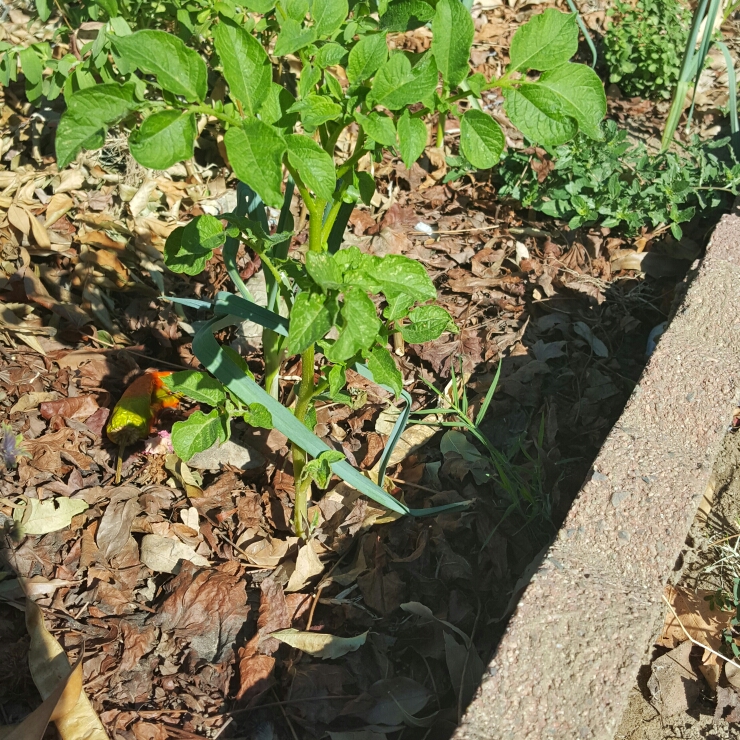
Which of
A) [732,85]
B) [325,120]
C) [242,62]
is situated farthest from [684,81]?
[242,62]

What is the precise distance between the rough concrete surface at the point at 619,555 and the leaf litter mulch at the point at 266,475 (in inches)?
10.8

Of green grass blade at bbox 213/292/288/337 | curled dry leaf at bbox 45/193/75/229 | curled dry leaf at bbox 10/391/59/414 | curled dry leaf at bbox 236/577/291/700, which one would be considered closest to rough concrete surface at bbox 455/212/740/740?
curled dry leaf at bbox 236/577/291/700

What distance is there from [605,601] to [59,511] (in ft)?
4.48

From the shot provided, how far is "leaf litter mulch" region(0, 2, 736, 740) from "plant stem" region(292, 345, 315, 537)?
0.09 meters

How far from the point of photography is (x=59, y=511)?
1.94 metres

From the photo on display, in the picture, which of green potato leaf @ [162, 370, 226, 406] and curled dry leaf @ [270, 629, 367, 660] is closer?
green potato leaf @ [162, 370, 226, 406]

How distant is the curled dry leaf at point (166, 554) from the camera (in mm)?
1901

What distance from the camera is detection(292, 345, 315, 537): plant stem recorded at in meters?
1.66

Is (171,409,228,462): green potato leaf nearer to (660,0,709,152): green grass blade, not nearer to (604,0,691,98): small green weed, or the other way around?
(660,0,709,152): green grass blade

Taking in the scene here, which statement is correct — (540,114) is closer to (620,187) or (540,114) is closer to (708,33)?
(620,187)

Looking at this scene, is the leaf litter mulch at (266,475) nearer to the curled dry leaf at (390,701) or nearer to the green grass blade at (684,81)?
the curled dry leaf at (390,701)

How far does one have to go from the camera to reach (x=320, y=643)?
1.76 m

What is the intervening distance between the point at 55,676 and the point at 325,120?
50.6 inches

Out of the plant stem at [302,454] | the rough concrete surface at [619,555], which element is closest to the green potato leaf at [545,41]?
the plant stem at [302,454]
